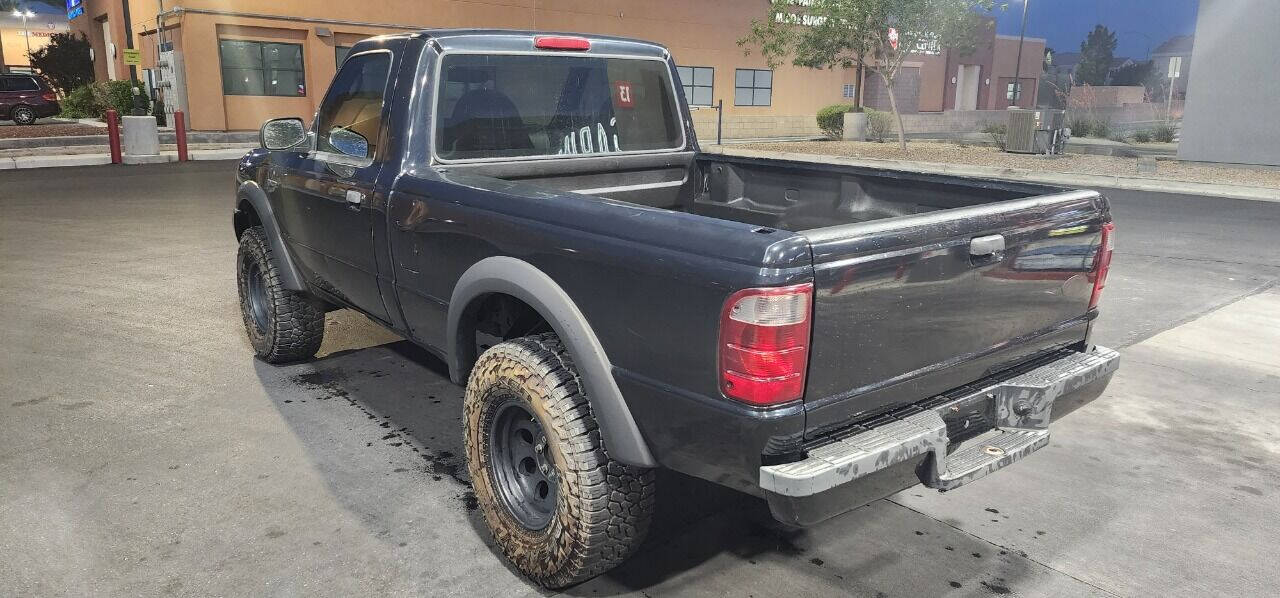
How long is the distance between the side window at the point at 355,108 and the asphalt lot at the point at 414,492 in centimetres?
141

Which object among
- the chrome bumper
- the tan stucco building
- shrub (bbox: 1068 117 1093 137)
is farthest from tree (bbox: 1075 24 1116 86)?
the chrome bumper

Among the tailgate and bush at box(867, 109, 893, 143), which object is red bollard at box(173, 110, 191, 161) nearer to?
the tailgate

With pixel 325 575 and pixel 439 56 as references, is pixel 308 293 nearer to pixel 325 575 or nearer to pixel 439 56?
pixel 439 56

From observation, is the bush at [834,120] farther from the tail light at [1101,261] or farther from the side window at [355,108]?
the tail light at [1101,261]

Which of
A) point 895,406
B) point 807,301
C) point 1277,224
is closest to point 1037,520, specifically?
point 895,406

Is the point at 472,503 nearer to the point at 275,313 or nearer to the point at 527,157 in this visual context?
the point at 527,157

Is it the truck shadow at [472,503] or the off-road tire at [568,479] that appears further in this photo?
the truck shadow at [472,503]

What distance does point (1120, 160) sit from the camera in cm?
2128

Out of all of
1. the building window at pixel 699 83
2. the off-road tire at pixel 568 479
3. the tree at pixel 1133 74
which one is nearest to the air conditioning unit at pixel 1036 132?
the building window at pixel 699 83

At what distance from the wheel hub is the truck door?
1.18 metres

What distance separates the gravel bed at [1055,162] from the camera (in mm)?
17781

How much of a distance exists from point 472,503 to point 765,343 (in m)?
1.87

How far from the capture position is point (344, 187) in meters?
4.07

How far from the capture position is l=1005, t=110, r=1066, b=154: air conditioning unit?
72.7 ft
